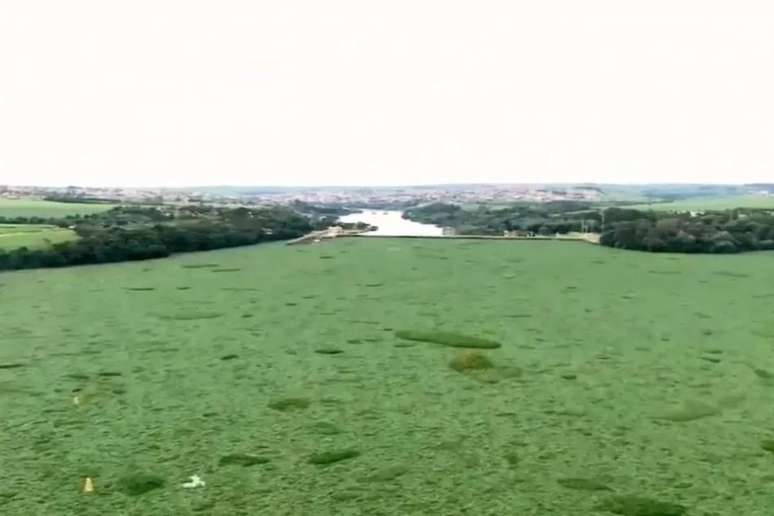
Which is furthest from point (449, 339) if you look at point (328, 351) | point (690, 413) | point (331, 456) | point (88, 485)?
point (88, 485)

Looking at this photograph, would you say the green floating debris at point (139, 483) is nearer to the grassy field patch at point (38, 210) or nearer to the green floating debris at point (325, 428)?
the green floating debris at point (325, 428)

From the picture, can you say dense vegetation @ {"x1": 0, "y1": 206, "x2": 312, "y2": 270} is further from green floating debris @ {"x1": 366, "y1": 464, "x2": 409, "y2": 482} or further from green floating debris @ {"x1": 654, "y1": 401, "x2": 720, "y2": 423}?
green floating debris @ {"x1": 654, "y1": 401, "x2": 720, "y2": 423}

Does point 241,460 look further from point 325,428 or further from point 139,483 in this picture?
point 325,428

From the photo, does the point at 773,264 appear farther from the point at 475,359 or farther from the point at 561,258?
the point at 475,359

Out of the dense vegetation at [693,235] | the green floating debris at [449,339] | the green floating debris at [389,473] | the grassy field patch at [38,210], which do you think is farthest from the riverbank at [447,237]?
the green floating debris at [389,473]

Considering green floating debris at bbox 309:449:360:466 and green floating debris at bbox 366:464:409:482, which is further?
green floating debris at bbox 309:449:360:466

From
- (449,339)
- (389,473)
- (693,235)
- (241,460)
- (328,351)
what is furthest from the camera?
(693,235)

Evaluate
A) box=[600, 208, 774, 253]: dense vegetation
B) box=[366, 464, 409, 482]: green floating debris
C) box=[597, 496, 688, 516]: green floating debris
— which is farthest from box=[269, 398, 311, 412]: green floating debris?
box=[600, 208, 774, 253]: dense vegetation

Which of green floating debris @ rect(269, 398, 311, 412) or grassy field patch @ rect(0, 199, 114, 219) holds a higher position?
grassy field patch @ rect(0, 199, 114, 219)
